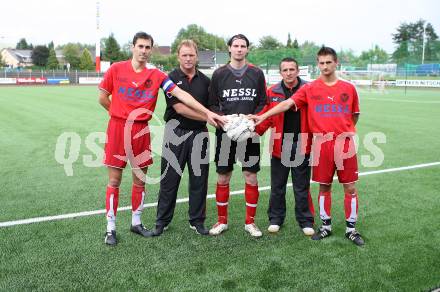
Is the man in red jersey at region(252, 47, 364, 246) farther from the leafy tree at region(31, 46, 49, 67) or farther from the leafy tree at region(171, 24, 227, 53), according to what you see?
the leafy tree at region(171, 24, 227, 53)

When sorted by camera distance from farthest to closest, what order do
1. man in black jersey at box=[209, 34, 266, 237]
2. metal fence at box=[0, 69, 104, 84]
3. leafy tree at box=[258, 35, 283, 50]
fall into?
1. leafy tree at box=[258, 35, 283, 50]
2. metal fence at box=[0, 69, 104, 84]
3. man in black jersey at box=[209, 34, 266, 237]

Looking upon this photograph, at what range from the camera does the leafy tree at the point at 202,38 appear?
95775mm

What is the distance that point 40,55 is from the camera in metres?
76.6

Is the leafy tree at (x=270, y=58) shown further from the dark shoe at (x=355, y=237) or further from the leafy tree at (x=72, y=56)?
the leafy tree at (x=72, y=56)

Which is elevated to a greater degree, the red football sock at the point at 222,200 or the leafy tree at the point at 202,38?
the leafy tree at the point at 202,38

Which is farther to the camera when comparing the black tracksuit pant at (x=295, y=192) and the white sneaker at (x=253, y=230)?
the black tracksuit pant at (x=295, y=192)

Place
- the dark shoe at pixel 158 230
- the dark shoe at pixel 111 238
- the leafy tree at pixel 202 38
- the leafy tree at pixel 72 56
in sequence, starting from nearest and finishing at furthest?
1. the dark shoe at pixel 111 238
2. the dark shoe at pixel 158 230
3. the leafy tree at pixel 72 56
4. the leafy tree at pixel 202 38

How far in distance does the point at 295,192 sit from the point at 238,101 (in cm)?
123

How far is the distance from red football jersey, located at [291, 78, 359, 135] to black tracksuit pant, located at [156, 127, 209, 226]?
1.18m

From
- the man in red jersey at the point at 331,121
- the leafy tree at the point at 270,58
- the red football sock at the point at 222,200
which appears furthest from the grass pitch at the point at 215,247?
the leafy tree at the point at 270,58

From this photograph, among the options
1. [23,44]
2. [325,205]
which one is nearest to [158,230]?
[325,205]

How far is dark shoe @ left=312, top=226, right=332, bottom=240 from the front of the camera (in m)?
4.42

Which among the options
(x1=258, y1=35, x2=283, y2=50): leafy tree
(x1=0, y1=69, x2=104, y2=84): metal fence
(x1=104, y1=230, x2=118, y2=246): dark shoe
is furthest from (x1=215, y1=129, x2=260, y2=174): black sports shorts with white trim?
(x1=258, y1=35, x2=283, y2=50): leafy tree

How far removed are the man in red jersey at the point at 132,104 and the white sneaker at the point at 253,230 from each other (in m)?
1.19
